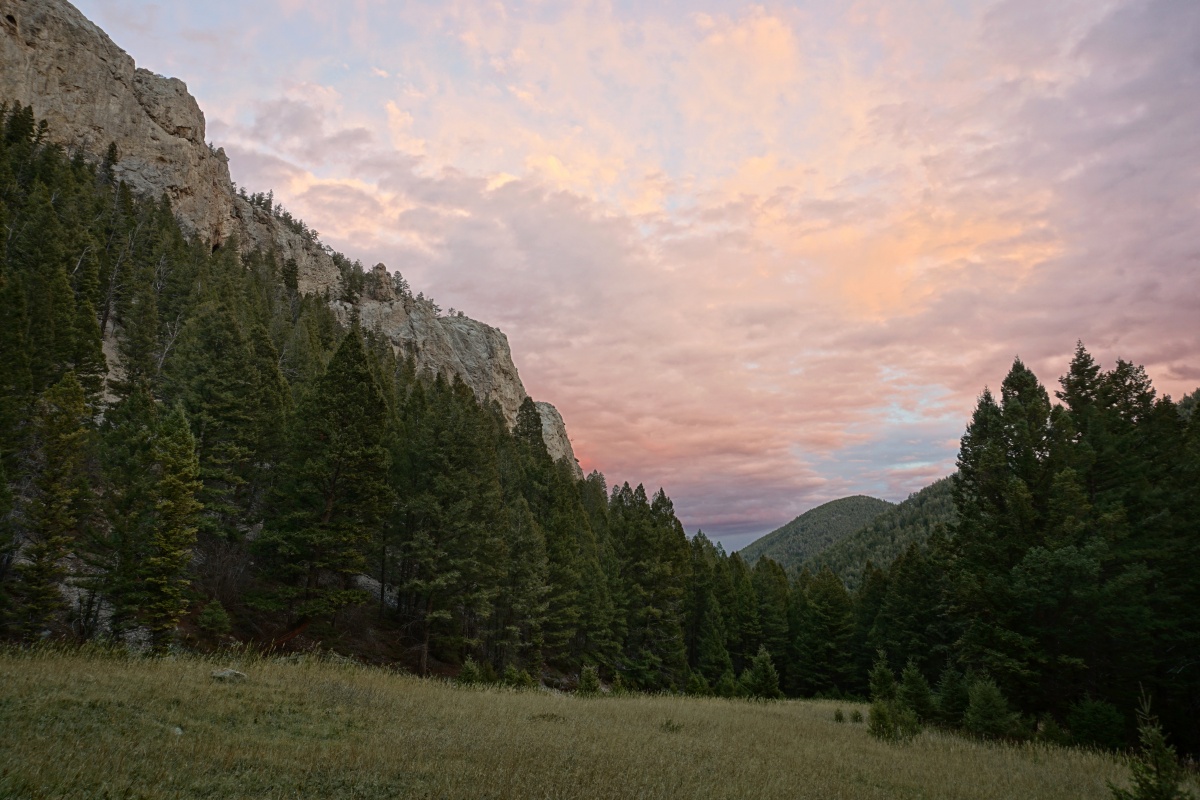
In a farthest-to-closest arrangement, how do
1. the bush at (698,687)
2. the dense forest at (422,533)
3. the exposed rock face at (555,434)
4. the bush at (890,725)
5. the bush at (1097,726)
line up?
1. the exposed rock face at (555,434)
2. the bush at (698,687)
3. the dense forest at (422,533)
4. the bush at (1097,726)
5. the bush at (890,725)

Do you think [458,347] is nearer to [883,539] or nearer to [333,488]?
[333,488]

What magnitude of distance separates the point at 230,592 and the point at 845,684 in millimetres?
59207

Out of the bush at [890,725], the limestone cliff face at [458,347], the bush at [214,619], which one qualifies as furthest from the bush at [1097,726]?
the limestone cliff face at [458,347]

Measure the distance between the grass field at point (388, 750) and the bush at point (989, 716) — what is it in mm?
2860

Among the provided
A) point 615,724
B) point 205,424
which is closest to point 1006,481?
point 615,724

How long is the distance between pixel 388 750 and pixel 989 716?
21.8 metres

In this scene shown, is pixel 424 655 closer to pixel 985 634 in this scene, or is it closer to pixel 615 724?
pixel 615 724

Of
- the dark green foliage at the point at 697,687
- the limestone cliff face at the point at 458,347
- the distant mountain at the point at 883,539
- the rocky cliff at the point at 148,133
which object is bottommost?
the dark green foliage at the point at 697,687

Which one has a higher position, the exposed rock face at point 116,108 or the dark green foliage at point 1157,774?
the exposed rock face at point 116,108

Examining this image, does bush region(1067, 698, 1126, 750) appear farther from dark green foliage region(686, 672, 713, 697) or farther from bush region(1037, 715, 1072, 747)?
dark green foliage region(686, 672, 713, 697)

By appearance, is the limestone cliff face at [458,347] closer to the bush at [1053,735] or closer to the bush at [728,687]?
the bush at [728,687]

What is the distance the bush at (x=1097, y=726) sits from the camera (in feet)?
62.4

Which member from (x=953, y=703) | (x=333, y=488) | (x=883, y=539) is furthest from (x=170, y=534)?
(x=883, y=539)

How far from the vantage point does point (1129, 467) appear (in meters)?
27.2
